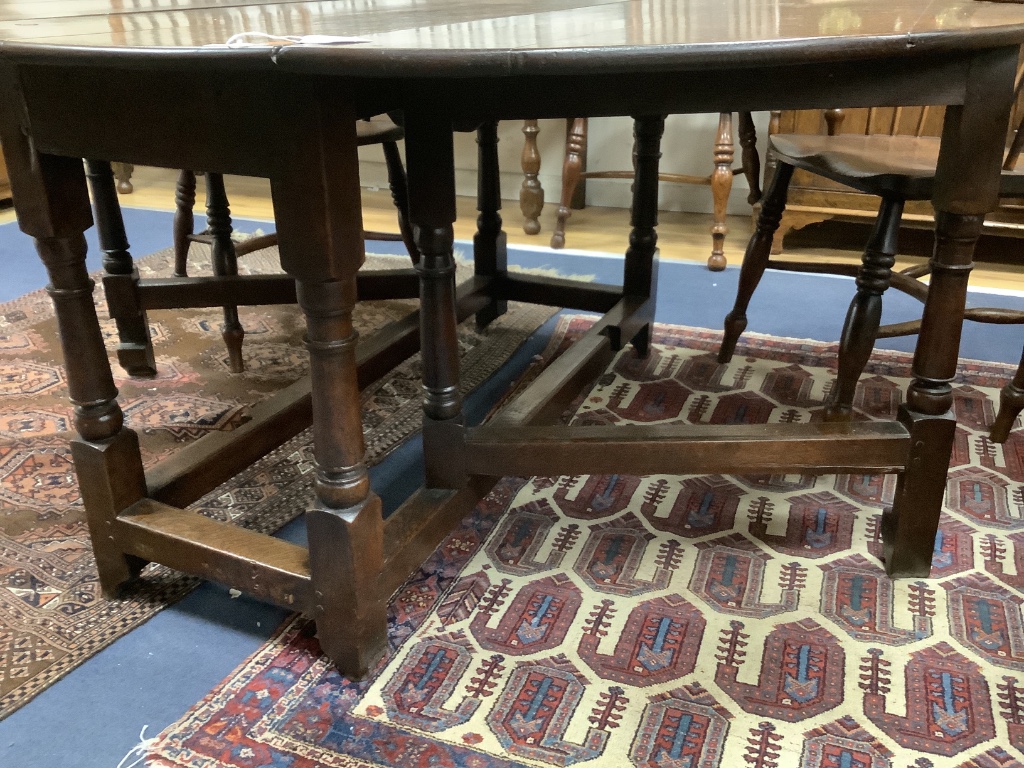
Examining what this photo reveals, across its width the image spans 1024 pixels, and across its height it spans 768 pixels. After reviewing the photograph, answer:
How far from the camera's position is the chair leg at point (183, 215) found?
2.31 metres

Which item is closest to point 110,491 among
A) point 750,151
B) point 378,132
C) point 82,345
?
point 82,345

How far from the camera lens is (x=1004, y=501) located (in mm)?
1610

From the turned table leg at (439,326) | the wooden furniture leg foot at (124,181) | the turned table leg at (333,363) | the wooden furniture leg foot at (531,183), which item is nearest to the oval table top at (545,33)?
the turned table leg at (333,363)

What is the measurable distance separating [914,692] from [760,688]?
0.21m

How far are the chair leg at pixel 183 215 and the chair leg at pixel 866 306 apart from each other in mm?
1664

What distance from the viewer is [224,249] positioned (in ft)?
7.10

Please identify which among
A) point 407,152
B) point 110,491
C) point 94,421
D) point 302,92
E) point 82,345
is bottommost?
point 110,491

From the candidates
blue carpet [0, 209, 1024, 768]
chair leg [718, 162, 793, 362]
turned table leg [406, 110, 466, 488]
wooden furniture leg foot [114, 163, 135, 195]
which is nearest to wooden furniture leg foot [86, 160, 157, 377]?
blue carpet [0, 209, 1024, 768]

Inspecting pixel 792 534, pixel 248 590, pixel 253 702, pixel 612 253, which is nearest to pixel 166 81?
pixel 248 590

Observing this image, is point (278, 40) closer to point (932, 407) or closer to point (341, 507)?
point (341, 507)

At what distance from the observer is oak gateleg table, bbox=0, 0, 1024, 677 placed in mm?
919

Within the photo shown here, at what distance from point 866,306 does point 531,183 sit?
214 cm

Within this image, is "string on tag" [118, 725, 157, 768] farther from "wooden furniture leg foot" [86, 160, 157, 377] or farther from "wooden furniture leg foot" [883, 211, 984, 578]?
"wooden furniture leg foot" [86, 160, 157, 377]

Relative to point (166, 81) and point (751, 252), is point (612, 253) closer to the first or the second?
point (751, 252)
